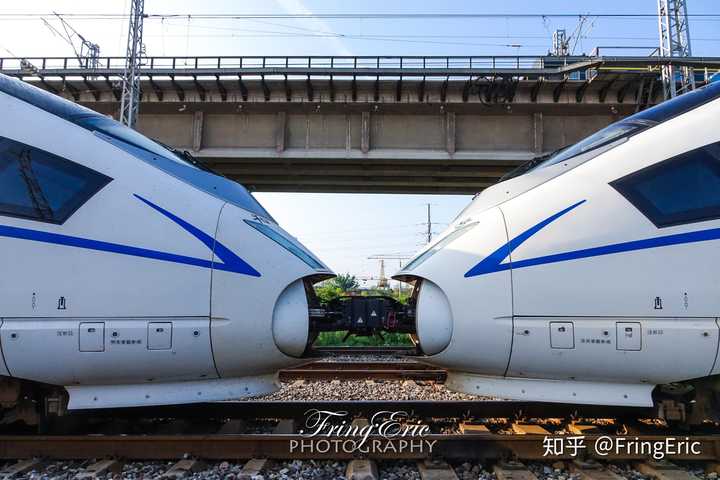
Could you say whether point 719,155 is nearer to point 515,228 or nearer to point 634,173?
point 634,173

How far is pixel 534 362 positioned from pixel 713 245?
173 cm

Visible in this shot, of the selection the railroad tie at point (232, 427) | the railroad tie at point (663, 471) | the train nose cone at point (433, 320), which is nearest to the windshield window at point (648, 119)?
the train nose cone at point (433, 320)

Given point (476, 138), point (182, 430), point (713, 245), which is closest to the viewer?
point (713, 245)

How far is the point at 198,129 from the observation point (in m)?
16.3

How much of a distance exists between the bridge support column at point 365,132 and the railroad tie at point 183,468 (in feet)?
43.5

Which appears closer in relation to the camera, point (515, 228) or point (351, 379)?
point (515, 228)

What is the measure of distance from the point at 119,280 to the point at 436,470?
3.09m

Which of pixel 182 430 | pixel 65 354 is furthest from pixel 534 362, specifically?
pixel 65 354

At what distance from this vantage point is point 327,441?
3963 mm

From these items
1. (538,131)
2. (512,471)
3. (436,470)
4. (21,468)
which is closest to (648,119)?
(512,471)

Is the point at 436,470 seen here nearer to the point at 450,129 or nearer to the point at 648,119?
the point at 648,119

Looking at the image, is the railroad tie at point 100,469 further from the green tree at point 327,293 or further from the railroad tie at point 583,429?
the railroad tie at point 583,429

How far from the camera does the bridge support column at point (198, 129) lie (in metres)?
16.2

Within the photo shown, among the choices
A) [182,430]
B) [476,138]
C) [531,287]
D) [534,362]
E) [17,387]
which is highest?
[476,138]
